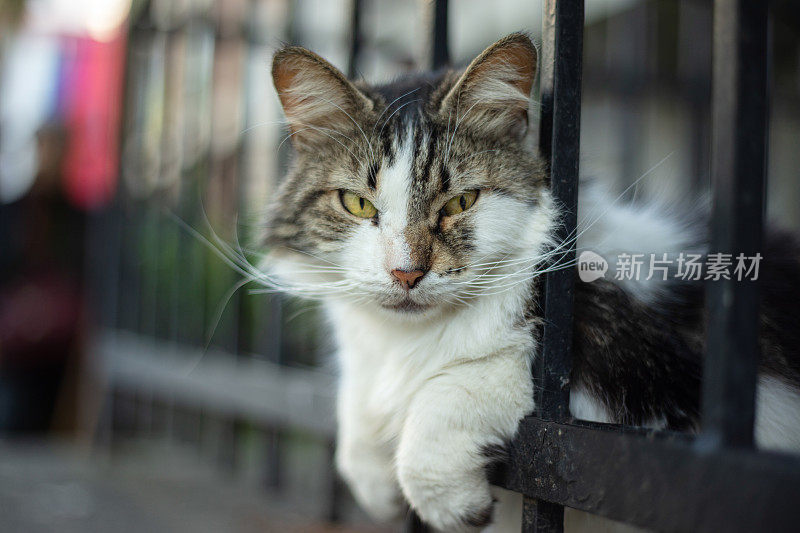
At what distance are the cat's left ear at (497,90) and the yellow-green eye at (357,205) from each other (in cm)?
20

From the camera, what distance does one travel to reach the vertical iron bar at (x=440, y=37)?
4.20 feet

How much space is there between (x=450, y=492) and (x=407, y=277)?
0.33m

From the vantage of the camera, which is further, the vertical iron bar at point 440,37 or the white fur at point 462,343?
the vertical iron bar at point 440,37

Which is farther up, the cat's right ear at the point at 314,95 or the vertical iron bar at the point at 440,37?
the vertical iron bar at the point at 440,37

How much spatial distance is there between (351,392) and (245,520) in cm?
137

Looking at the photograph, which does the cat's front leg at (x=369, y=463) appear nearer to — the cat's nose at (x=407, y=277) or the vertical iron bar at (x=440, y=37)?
the cat's nose at (x=407, y=277)

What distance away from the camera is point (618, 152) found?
3109 mm

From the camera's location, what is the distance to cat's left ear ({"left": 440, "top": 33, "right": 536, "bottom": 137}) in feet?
3.41

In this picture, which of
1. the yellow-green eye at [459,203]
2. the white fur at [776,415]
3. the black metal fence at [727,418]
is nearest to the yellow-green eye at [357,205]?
the yellow-green eye at [459,203]

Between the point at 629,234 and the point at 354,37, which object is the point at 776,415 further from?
the point at 354,37

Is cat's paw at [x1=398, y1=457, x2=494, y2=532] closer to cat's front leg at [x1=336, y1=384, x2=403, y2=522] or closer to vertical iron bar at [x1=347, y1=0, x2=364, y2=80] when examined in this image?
cat's front leg at [x1=336, y1=384, x2=403, y2=522]

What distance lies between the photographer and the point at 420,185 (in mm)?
1082

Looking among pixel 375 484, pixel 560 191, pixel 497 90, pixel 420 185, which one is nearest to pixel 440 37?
pixel 497 90

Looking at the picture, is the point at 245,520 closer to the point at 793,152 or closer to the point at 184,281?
the point at 184,281
